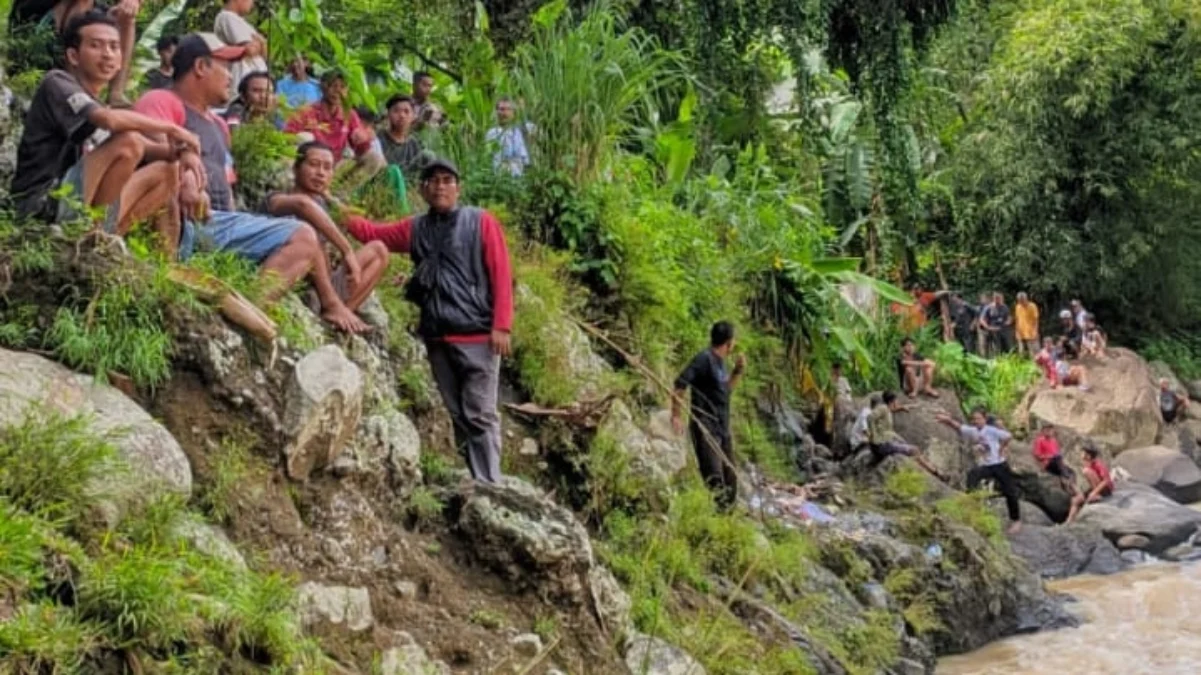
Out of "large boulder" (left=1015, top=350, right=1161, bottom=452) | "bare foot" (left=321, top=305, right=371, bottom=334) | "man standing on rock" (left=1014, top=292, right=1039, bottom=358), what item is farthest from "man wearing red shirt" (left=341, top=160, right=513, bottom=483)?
"man standing on rock" (left=1014, top=292, right=1039, bottom=358)

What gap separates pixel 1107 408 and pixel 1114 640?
12.0 meters

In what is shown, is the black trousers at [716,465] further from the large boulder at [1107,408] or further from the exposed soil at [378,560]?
the large boulder at [1107,408]

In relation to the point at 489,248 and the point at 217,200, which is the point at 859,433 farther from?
the point at 217,200

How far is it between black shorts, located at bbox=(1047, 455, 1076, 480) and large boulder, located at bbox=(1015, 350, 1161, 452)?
398cm

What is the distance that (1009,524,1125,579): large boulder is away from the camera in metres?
15.4

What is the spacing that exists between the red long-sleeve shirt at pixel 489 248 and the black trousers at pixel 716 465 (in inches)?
119

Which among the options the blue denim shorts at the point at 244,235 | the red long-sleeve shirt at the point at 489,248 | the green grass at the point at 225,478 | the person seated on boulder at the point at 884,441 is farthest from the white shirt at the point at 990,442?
the green grass at the point at 225,478

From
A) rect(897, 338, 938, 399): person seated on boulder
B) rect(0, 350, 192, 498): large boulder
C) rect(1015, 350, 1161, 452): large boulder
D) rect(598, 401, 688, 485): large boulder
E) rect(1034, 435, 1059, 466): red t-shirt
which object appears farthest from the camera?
rect(1015, 350, 1161, 452): large boulder

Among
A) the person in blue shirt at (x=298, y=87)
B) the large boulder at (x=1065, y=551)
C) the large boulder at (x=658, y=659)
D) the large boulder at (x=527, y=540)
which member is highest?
the person in blue shirt at (x=298, y=87)

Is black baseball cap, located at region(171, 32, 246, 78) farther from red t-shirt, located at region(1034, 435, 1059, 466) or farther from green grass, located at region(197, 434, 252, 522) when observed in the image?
red t-shirt, located at region(1034, 435, 1059, 466)

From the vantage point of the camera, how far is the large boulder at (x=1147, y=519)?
55.0ft

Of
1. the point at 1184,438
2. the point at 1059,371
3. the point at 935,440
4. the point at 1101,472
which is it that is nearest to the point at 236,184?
the point at 935,440

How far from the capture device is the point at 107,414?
5.23 metres

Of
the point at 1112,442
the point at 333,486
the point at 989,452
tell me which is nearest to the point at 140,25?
the point at 333,486
